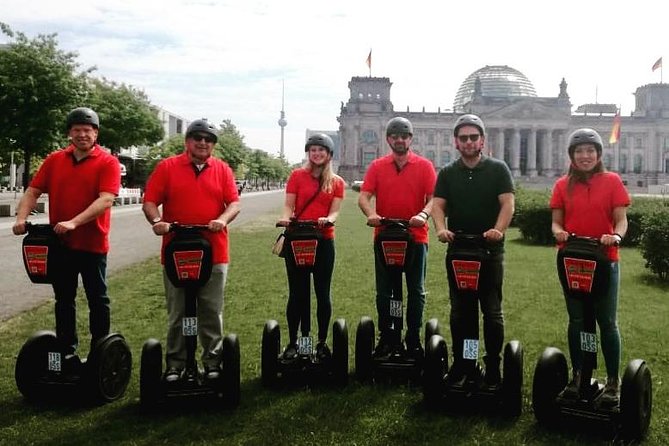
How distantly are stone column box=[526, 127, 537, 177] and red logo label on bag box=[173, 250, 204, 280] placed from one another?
387ft

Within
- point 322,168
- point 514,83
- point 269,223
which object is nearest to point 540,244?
point 269,223

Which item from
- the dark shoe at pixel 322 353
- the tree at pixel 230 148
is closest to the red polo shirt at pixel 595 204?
the dark shoe at pixel 322 353

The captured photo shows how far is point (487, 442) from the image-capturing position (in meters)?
4.84

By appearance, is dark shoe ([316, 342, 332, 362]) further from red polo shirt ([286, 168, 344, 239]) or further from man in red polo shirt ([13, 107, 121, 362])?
man in red polo shirt ([13, 107, 121, 362])

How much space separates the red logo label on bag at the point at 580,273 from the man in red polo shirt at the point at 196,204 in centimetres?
278

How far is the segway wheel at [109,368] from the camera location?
5438 millimetres

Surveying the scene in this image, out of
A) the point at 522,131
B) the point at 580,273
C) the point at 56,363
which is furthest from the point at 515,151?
the point at 56,363

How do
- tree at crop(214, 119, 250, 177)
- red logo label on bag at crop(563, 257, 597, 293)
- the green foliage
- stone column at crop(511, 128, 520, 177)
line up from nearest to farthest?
red logo label on bag at crop(563, 257, 597, 293) → the green foliage → tree at crop(214, 119, 250, 177) → stone column at crop(511, 128, 520, 177)

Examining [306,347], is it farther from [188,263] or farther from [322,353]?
[188,263]

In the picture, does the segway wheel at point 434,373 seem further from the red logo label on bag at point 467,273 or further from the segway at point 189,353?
the segway at point 189,353

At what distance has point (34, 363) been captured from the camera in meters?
5.64

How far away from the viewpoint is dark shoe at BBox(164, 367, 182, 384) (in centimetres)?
541

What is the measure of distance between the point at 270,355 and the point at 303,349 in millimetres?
322

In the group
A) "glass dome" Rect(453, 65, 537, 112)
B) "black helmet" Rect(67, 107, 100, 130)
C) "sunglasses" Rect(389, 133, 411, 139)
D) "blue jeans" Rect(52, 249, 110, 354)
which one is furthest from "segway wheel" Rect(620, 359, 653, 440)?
"glass dome" Rect(453, 65, 537, 112)
